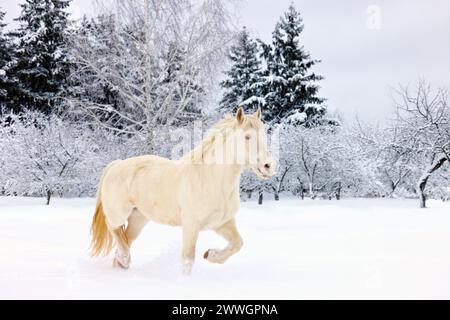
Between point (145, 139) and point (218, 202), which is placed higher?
point (145, 139)

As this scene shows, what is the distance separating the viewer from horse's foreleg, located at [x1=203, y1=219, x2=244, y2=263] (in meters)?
3.32

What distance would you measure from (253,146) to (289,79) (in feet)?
58.9

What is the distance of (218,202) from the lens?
3.18 metres

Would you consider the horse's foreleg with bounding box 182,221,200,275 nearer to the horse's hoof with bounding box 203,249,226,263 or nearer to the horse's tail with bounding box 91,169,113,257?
the horse's hoof with bounding box 203,249,226,263

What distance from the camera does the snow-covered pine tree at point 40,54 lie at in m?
18.7

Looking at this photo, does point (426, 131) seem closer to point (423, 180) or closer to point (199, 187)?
point (423, 180)

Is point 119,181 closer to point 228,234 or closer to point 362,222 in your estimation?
point 228,234

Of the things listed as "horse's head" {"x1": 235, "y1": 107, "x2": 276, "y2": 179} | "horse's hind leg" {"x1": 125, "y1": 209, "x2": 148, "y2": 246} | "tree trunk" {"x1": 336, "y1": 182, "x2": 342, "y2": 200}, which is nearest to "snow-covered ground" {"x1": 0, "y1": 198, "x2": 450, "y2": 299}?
"horse's hind leg" {"x1": 125, "y1": 209, "x2": 148, "y2": 246}

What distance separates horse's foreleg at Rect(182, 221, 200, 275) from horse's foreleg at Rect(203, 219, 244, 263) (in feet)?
0.51

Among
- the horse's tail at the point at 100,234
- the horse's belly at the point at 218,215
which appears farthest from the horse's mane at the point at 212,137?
the horse's tail at the point at 100,234

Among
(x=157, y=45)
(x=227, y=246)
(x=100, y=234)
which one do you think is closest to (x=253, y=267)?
(x=227, y=246)

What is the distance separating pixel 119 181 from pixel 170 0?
7.86 m

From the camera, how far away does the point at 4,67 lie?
19031 millimetres

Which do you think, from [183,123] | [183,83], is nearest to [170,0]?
[183,83]
